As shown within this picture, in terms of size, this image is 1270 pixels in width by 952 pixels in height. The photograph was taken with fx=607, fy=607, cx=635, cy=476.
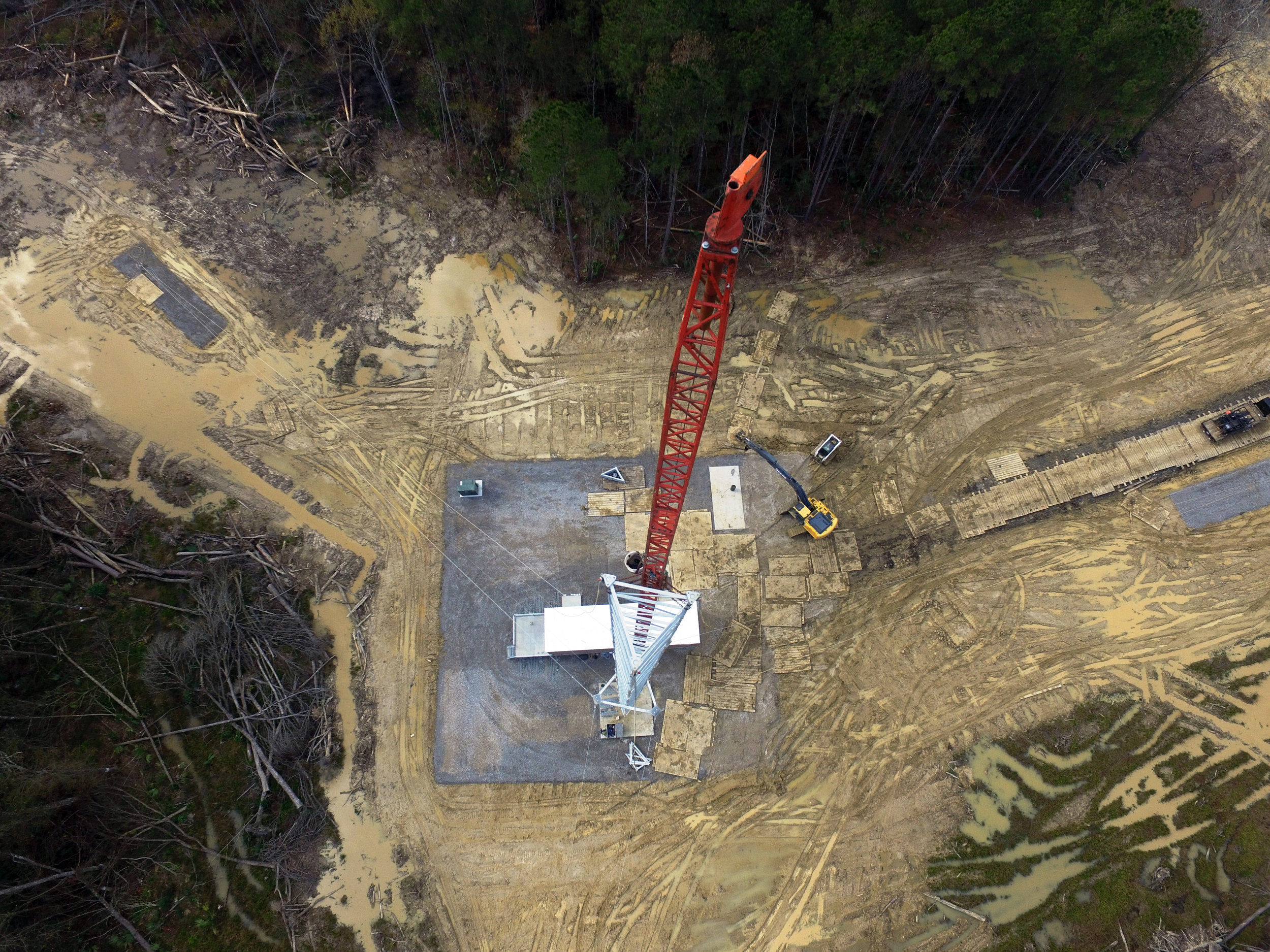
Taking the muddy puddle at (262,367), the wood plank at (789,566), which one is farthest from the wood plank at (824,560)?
the muddy puddle at (262,367)

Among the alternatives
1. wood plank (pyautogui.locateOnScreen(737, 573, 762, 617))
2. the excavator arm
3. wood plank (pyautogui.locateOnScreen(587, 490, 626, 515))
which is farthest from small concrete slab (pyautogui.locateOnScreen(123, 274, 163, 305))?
wood plank (pyautogui.locateOnScreen(737, 573, 762, 617))

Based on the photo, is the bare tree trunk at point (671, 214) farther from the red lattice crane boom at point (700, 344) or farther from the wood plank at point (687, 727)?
the wood plank at point (687, 727)

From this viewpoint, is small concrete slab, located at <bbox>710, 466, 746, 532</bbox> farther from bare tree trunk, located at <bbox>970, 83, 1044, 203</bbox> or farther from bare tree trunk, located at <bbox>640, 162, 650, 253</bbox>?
bare tree trunk, located at <bbox>970, 83, 1044, 203</bbox>

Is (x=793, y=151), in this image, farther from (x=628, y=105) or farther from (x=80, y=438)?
(x=80, y=438)

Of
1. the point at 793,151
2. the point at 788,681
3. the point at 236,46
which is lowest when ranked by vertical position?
the point at 788,681

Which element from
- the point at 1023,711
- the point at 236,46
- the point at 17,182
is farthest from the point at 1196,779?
the point at 17,182

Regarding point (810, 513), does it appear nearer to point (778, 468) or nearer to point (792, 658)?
point (778, 468)
